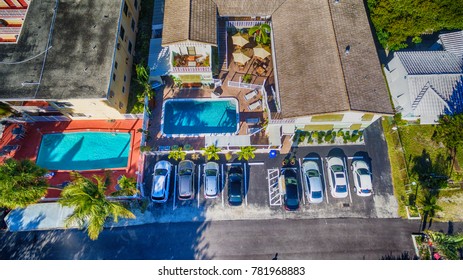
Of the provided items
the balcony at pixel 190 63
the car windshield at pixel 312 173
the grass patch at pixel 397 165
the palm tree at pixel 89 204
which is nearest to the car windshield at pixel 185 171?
the palm tree at pixel 89 204

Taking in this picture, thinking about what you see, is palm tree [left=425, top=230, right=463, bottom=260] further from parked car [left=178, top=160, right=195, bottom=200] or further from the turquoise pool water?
the turquoise pool water

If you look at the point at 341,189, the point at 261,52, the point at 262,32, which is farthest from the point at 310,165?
the point at 262,32

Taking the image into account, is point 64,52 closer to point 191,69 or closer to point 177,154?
point 191,69

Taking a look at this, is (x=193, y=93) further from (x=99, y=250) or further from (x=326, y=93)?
(x=99, y=250)

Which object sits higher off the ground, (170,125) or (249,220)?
(170,125)
